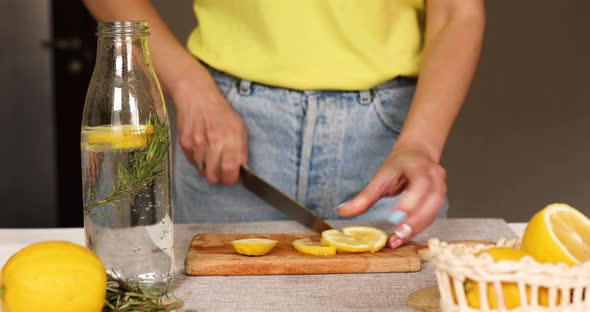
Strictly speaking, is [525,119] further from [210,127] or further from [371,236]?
[371,236]

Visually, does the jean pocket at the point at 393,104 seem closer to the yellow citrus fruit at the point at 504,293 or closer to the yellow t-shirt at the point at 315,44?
the yellow t-shirt at the point at 315,44

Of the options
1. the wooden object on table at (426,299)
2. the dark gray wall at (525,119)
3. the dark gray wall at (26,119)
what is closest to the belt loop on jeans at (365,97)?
the wooden object on table at (426,299)

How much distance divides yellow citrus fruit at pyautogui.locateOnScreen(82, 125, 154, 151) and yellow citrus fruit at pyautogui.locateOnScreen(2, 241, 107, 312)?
0.17 meters

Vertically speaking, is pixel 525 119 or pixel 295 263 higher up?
pixel 295 263

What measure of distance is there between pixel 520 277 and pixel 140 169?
1.46 feet

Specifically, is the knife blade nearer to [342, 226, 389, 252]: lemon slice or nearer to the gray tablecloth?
[342, 226, 389, 252]: lemon slice

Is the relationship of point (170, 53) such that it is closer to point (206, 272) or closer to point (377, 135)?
point (377, 135)

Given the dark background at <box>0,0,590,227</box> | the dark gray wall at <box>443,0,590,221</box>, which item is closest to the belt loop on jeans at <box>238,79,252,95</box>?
the dark background at <box>0,0,590,227</box>

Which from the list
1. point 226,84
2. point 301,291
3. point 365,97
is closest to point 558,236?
point 301,291

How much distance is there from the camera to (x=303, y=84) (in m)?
1.54

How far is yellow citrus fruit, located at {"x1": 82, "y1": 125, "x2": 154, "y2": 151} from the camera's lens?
38.1 inches

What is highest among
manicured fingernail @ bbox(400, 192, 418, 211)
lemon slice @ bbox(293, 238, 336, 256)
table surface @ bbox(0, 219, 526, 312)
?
manicured fingernail @ bbox(400, 192, 418, 211)

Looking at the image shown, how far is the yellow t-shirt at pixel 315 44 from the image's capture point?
154cm

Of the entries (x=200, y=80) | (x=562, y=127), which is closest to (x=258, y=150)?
(x=200, y=80)
